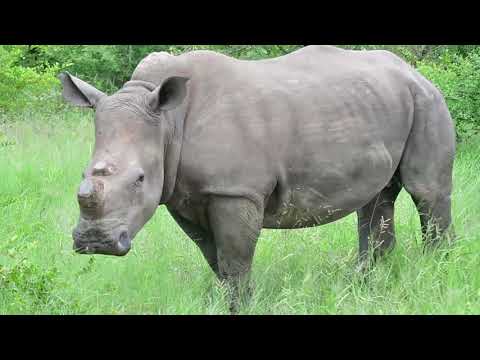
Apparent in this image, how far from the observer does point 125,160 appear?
411 centimetres

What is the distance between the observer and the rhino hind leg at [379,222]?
599cm

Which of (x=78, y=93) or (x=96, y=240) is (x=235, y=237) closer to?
(x=96, y=240)

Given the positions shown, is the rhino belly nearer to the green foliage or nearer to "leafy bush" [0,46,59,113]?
the green foliage

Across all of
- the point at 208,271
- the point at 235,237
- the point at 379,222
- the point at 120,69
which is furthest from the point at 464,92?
the point at 120,69

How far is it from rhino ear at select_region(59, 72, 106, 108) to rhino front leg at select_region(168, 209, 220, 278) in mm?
907

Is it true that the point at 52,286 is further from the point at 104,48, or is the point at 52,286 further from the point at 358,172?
the point at 104,48

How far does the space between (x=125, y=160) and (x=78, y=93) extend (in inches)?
29.5

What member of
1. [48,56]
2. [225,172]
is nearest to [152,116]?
[225,172]

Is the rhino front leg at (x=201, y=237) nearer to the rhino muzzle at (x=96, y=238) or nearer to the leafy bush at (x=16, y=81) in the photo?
the rhino muzzle at (x=96, y=238)

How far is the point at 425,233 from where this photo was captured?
5734 millimetres

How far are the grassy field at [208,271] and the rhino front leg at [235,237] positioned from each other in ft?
0.38

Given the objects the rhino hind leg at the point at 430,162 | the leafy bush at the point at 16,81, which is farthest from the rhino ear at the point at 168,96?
the leafy bush at the point at 16,81

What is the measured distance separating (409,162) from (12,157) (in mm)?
5358

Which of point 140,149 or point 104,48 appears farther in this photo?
point 104,48
